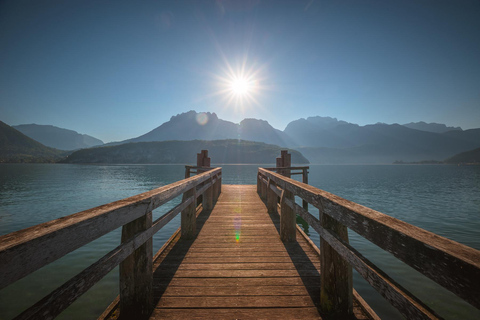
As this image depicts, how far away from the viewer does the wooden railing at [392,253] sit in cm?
96

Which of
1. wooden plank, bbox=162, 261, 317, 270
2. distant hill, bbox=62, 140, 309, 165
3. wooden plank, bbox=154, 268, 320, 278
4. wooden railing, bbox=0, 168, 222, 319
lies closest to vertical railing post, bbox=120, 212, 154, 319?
wooden railing, bbox=0, 168, 222, 319

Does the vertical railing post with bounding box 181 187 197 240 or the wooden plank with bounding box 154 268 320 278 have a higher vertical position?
the vertical railing post with bounding box 181 187 197 240

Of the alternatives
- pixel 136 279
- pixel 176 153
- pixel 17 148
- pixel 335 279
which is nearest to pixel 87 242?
pixel 136 279

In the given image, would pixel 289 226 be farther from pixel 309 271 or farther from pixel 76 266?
pixel 76 266

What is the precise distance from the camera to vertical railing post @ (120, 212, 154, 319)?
2201mm

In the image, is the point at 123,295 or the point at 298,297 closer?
the point at 123,295

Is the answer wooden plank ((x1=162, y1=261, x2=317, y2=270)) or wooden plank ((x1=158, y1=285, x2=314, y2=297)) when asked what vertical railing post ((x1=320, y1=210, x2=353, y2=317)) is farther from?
wooden plank ((x1=162, y1=261, x2=317, y2=270))

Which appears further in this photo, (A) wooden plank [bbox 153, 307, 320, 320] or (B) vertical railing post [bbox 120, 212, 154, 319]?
(A) wooden plank [bbox 153, 307, 320, 320]

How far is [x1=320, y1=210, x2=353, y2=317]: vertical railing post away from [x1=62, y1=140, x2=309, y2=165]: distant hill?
162 m

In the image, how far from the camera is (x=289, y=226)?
4.35m

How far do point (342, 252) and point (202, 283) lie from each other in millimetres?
2048

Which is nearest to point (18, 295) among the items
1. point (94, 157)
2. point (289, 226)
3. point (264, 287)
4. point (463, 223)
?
point (264, 287)

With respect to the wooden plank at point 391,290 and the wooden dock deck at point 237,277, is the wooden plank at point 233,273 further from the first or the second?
the wooden plank at point 391,290

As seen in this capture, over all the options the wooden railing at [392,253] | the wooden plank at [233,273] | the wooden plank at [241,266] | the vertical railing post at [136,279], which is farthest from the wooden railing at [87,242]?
the wooden railing at [392,253]
